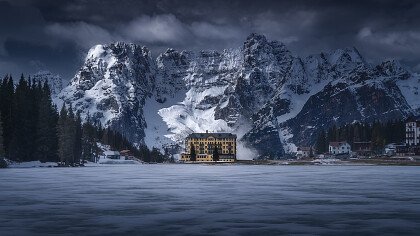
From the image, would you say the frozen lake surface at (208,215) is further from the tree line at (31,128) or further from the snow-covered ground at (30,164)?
the tree line at (31,128)

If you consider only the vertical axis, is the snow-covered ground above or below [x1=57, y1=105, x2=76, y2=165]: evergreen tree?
below

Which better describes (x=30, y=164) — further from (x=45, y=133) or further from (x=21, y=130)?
(x=45, y=133)

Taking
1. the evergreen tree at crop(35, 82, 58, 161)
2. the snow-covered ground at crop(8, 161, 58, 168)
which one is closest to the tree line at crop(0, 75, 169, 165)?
the evergreen tree at crop(35, 82, 58, 161)

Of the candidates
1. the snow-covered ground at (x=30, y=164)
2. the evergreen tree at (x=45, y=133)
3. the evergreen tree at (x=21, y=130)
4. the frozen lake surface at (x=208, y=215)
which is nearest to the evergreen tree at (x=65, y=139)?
the evergreen tree at (x=45, y=133)

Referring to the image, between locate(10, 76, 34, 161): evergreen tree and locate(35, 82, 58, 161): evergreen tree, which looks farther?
locate(35, 82, 58, 161): evergreen tree

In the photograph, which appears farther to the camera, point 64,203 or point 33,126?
point 33,126

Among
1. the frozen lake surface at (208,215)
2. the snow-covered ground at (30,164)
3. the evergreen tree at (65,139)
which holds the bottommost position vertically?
the frozen lake surface at (208,215)

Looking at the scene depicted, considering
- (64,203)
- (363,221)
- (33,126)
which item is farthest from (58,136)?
(363,221)

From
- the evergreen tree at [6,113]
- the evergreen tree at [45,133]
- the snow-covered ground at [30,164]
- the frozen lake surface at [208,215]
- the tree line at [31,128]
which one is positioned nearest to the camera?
the frozen lake surface at [208,215]

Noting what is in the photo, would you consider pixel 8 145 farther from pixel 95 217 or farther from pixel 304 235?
pixel 304 235

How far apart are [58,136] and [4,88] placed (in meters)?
22.7

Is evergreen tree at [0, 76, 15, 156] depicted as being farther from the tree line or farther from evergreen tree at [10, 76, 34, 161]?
evergreen tree at [10, 76, 34, 161]

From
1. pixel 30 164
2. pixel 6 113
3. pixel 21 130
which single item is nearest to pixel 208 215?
pixel 30 164

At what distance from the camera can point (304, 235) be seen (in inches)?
800
